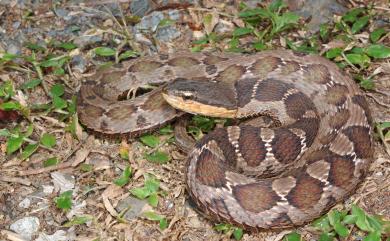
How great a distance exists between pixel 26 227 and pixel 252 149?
2.72 meters

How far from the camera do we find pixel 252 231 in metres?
6.50

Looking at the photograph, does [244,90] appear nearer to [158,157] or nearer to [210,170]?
[158,157]

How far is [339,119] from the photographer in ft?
24.2

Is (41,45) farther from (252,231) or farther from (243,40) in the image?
(252,231)

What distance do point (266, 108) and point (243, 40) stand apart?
1.61 m

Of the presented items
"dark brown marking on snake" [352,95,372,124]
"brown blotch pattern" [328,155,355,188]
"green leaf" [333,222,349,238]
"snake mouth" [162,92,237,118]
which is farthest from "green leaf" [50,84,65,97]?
"green leaf" [333,222,349,238]

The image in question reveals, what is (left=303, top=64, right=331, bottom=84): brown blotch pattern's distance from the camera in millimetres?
→ 7893

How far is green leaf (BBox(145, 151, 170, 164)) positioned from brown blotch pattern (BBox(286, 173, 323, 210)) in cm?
166

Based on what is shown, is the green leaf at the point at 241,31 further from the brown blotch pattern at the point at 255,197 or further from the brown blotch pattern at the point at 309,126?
the brown blotch pattern at the point at 255,197

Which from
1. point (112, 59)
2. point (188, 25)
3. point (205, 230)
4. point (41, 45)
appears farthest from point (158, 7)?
point (205, 230)

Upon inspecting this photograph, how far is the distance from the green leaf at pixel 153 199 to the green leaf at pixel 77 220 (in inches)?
26.9

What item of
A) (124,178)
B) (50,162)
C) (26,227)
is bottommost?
(26,227)

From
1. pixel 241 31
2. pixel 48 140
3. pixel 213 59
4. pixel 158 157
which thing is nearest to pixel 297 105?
pixel 213 59

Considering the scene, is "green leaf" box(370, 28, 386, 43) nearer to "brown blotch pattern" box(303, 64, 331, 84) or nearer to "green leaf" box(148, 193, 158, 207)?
"brown blotch pattern" box(303, 64, 331, 84)
